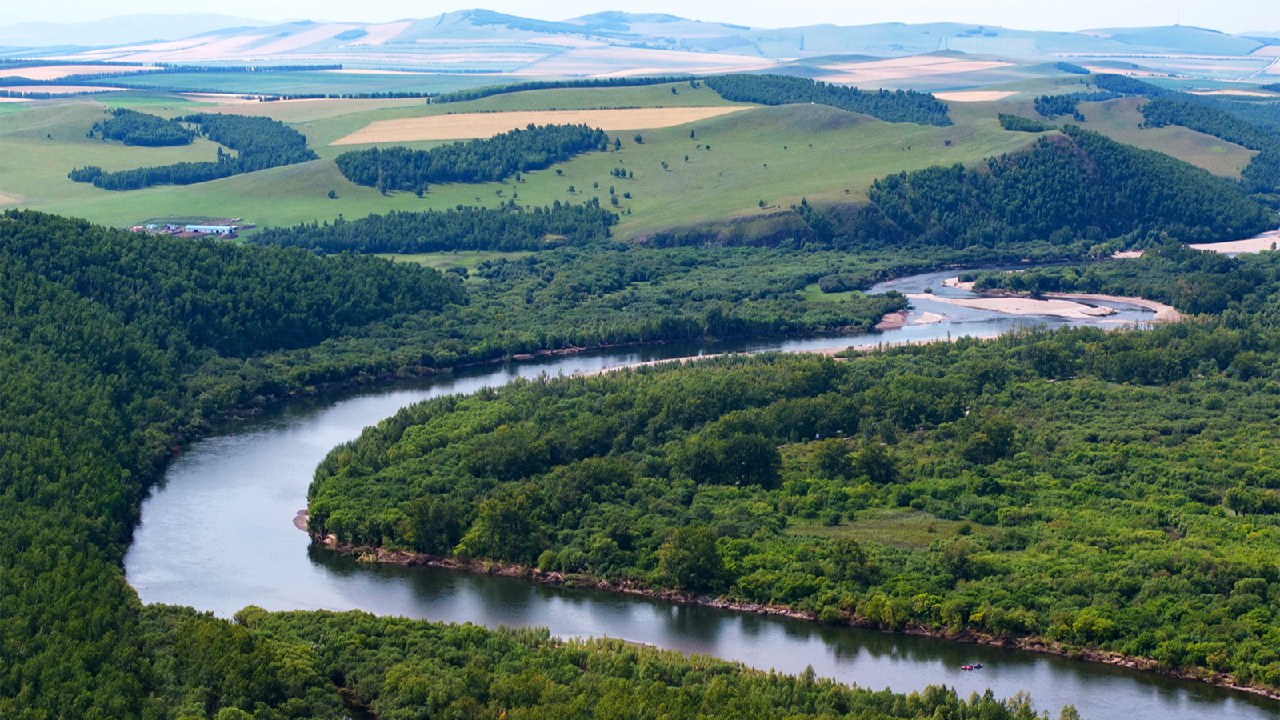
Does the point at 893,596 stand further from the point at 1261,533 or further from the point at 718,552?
the point at 1261,533

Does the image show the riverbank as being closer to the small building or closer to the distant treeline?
the distant treeline

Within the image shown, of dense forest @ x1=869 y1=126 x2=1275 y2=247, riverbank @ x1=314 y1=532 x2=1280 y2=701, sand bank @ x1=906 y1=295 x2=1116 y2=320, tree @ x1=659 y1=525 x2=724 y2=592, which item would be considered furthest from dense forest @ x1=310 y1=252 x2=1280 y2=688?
dense forest @ x1=869 y1=126 x2=1275 y2=247

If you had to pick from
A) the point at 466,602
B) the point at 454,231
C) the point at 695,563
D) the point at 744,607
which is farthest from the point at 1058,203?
the point at 466,602

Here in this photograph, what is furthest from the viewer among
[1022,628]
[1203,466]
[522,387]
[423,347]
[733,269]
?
[733,269]

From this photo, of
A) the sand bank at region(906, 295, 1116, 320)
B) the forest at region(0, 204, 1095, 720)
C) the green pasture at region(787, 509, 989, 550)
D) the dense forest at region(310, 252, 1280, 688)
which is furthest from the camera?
the sand bank at region(906, 295, 1116, 320)

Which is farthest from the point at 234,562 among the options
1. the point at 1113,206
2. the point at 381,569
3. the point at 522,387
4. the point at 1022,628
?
the point at 1113,206
